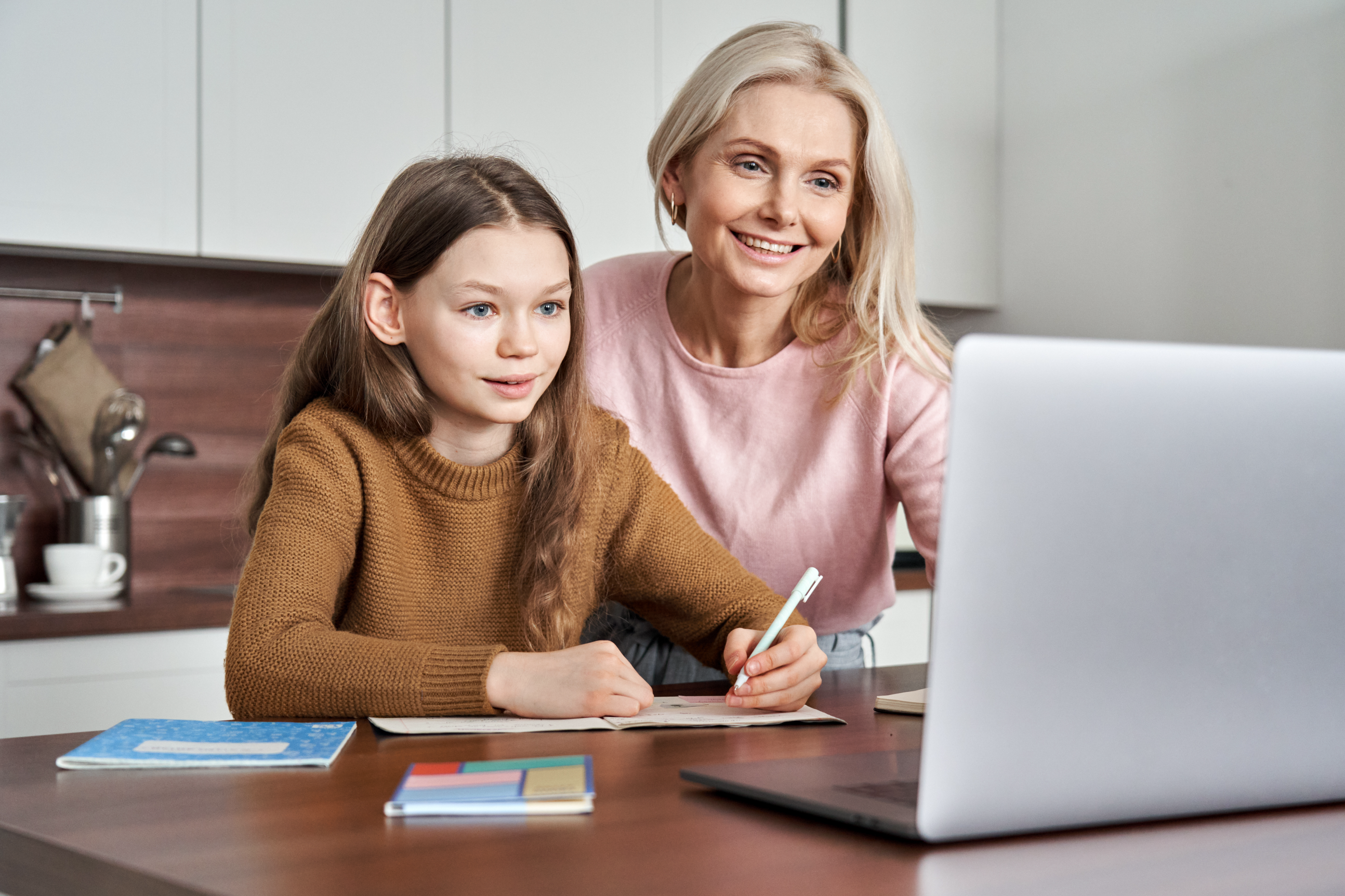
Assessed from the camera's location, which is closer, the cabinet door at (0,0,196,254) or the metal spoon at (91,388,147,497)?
the cabinet door at (0,0,196,254)

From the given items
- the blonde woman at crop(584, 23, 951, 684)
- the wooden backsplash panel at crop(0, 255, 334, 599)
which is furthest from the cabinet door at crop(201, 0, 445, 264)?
the blonde woman at crop(584, 23, 951, 684)

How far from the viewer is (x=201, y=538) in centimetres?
267

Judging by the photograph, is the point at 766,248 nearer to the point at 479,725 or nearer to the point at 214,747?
the point at 479,725

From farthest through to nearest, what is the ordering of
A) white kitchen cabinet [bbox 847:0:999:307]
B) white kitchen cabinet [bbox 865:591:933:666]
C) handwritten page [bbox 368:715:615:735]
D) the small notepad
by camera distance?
white kitchen cabinet [bbox 847:0:999:307]
white kitchen cabinet [bbox 865:591:933:666]
the small notepad
handwritten page [bbox 368:715:615:735]

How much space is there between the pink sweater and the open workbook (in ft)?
1.65

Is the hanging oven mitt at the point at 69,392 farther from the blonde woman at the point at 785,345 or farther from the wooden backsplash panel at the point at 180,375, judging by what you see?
the blonde woman at the point at 785,345

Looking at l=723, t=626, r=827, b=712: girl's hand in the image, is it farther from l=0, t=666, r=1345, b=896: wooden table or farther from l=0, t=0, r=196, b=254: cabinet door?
l=0, t=0, r=196, b=254: cabinet door

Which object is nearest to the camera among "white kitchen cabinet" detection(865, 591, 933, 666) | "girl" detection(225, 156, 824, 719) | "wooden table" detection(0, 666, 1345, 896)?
"wooden table" detection(0, 666, 1345, 896)

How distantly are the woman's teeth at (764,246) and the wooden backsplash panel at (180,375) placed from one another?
4.72 ft

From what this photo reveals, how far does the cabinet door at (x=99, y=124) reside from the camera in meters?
2.18

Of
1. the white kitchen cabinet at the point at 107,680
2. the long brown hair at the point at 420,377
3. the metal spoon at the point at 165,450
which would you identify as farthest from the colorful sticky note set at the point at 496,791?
the metal spoon at the point at 165,450

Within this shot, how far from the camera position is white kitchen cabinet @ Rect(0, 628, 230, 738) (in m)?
1.99

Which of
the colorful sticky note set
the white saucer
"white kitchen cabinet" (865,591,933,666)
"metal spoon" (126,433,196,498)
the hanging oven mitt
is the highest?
the hanging oven mitt

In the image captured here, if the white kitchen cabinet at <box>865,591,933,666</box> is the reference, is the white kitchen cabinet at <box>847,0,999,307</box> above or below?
above
